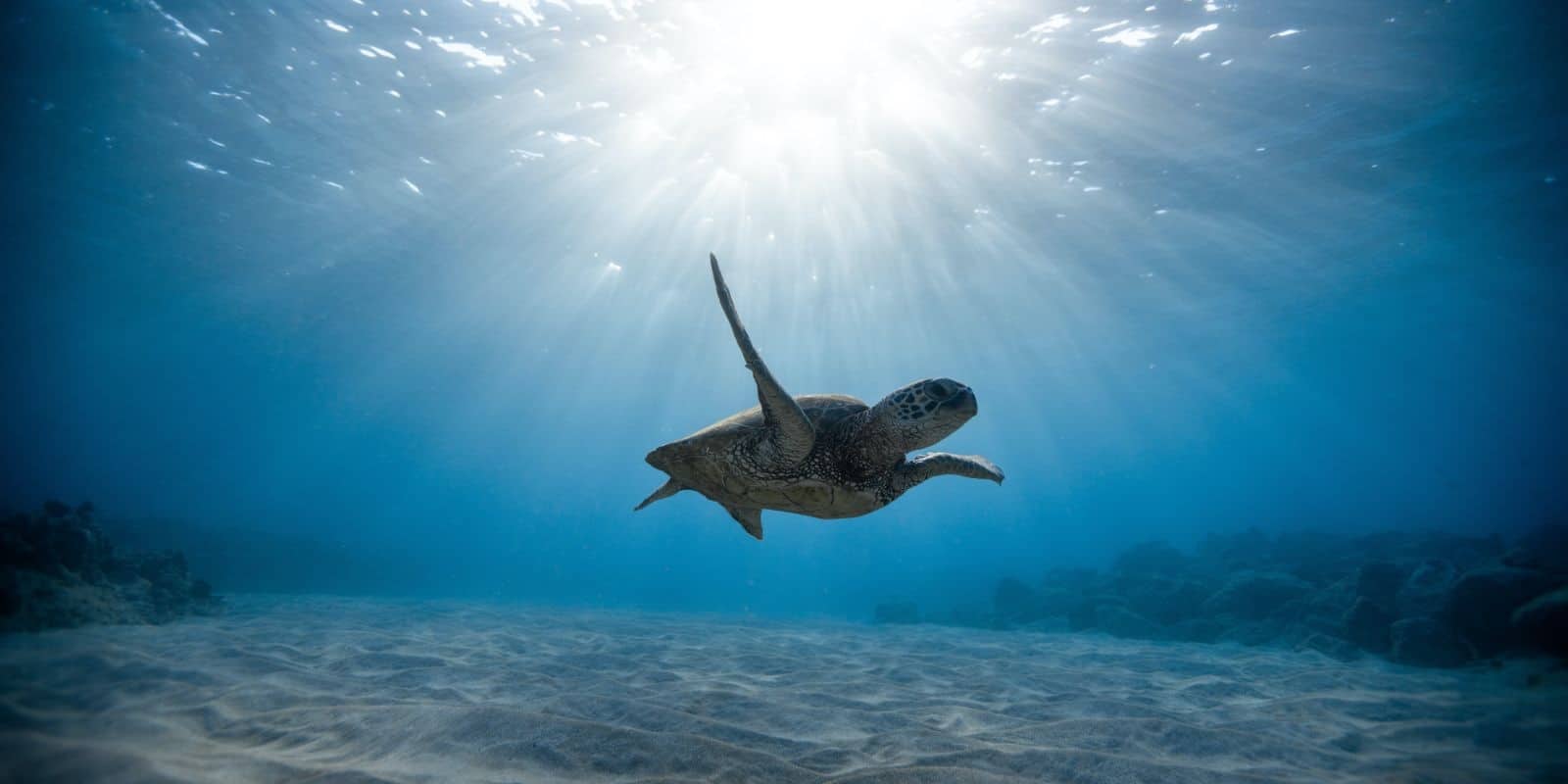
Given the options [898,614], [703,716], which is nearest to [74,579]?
[703,716]

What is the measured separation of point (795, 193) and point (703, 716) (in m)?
17.9

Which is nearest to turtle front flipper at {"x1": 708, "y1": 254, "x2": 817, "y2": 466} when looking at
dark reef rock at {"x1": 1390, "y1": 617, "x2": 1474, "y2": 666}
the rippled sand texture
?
the rippled sand texture

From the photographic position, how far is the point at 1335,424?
73.8 meters

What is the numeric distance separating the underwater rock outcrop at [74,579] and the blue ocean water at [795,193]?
12.4 m

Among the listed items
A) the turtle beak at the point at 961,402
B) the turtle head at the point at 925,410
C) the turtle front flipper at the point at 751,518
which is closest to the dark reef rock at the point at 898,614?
the turtle front flipper at the point at 751,518

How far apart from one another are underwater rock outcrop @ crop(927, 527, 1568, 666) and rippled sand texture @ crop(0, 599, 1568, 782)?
1.04 metres

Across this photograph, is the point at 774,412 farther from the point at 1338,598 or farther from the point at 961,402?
the point at 1338,598

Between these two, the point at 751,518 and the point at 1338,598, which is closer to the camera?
the point at 751,518

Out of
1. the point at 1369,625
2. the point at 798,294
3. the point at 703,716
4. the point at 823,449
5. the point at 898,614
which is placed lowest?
the point at 898,614

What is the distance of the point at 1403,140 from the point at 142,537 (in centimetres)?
4893

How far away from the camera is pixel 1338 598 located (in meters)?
12.9

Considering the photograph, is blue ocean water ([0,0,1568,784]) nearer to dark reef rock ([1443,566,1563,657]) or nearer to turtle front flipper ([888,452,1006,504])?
dark reef rock ([1443,566,1563,657])

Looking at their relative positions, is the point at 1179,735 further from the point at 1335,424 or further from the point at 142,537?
the point at 1335,424

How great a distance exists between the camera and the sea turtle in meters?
4.23
